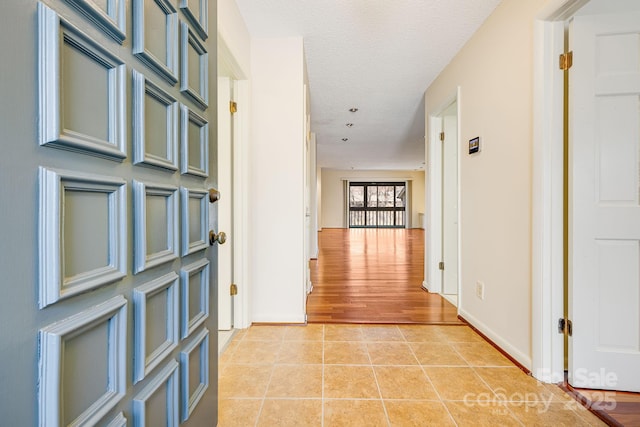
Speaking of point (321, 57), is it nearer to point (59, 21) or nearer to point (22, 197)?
point (59, 21)

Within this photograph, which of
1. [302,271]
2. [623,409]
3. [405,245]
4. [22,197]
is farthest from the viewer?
[405,245]

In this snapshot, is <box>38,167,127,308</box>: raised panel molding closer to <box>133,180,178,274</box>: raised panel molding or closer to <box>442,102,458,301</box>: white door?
<box>133,180,178,274</box>: raised panel molding

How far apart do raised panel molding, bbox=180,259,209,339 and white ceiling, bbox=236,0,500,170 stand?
6.28 ft

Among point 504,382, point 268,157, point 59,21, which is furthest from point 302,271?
point 59,21

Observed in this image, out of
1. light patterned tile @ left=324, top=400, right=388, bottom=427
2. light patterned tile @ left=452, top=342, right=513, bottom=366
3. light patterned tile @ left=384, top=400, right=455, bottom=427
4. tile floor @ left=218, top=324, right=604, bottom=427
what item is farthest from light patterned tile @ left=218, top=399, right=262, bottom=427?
light patterned tile @ left=452, top=342, right=513, bottom=366

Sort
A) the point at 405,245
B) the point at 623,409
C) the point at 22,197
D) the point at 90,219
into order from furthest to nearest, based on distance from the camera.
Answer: the point at 405,245, the point at 623,409, the point at 90,219, the point at 22,197

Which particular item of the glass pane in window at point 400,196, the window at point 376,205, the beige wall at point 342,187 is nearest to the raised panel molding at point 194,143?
the beige wall at point 342,187

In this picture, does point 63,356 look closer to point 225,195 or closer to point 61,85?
point 61,85

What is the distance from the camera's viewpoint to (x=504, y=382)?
1.63 meters

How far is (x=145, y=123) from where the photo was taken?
0.69 meters

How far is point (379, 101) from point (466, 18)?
176cm

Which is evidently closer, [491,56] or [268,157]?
[491,56]

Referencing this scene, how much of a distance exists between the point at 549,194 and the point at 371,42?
5.94 ft

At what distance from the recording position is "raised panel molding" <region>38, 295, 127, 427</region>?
1.45 ft
